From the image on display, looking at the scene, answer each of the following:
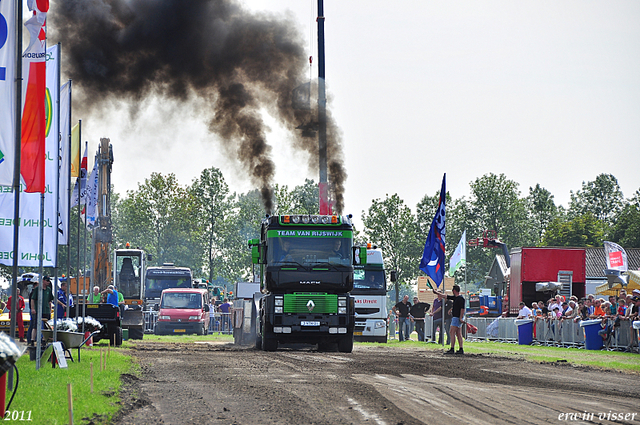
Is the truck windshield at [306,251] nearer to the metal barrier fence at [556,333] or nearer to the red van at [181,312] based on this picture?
the metal barrier fence at [556,333]

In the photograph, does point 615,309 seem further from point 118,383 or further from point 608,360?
point 118,383

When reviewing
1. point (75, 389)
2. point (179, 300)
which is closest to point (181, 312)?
point (179, 300)

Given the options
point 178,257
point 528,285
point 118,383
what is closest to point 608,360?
point 118,383

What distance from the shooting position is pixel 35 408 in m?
9.73

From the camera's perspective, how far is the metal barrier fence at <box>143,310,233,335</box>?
45.7 m

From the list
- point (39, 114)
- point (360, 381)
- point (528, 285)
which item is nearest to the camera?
point (39, 114)

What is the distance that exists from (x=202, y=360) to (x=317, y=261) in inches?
158

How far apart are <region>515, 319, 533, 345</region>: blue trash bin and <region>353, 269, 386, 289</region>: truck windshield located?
5.15 m

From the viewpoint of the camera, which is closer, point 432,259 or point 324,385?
point 324,385

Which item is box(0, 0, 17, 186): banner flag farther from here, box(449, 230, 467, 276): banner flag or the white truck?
box(449, 230, 467, 276): banner flag

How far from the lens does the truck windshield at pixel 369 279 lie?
31.1 meters

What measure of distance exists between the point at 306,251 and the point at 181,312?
917 inches

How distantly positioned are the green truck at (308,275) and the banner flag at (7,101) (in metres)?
10.0

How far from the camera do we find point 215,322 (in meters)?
50.5
